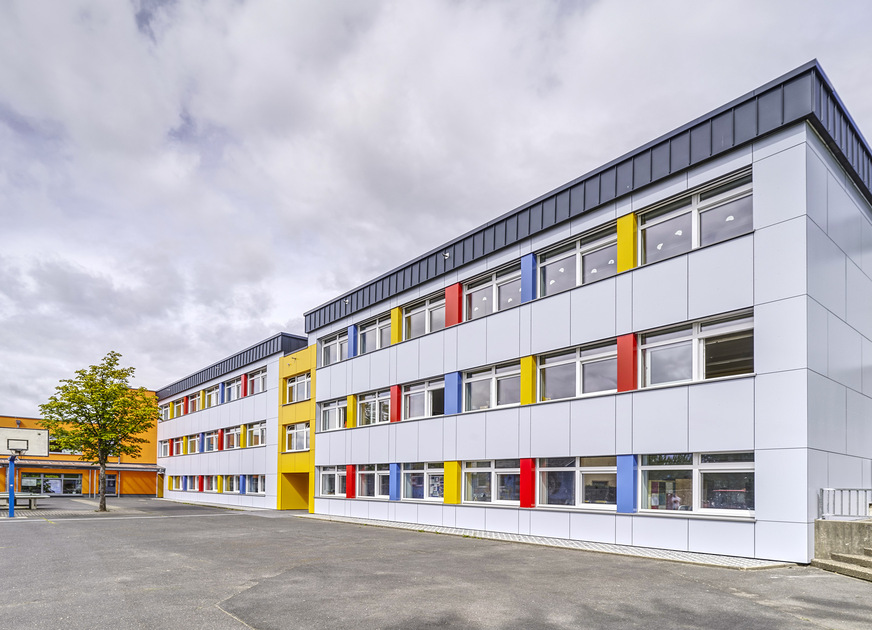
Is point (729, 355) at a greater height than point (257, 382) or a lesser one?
greater

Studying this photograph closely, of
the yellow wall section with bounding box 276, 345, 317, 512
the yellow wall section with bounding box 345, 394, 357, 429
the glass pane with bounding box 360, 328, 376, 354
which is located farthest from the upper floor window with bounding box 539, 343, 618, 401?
the yellow wall section with bounding box 276, 345, 317, 512

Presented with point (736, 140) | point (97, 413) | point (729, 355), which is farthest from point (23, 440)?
point (736, 140)

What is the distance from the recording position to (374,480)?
85.5 feet

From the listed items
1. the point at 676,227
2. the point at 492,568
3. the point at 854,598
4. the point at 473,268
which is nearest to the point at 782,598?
the point at 854,598

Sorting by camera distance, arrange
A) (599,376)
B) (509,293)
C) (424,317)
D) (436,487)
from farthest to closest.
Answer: (424,317) < (436,487) < (509,293) < (599,376)

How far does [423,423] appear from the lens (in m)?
23.1

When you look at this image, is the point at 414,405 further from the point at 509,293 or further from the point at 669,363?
the point at 669,363

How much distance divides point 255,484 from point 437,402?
19.1 m

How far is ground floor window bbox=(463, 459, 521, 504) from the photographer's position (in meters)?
19.3

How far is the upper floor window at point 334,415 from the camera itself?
28672 millimetres

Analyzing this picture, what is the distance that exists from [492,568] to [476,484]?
28.6ft

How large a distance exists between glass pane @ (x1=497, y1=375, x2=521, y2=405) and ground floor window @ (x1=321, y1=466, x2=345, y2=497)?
1058 cm

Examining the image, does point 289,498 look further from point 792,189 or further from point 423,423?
point 792,189

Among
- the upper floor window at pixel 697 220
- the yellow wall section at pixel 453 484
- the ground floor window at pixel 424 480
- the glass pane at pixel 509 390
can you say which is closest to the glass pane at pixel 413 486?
the ground floor window at pixel 424 480
